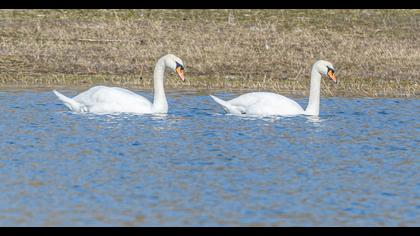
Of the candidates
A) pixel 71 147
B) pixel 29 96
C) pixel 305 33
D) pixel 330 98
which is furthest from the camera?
pixel 305 33

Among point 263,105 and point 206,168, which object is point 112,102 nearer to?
point 263,105

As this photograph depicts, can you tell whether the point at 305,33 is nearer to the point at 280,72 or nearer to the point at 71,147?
the point at 280,72

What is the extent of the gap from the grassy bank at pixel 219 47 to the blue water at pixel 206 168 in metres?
4.33

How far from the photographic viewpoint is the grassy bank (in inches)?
963

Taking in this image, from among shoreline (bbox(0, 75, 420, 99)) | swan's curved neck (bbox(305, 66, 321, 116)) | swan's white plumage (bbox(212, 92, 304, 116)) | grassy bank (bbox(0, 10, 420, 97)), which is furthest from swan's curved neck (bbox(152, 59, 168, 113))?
grassy bank (bbox(0, 10, 420, 97))

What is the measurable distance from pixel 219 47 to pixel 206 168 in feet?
50.6

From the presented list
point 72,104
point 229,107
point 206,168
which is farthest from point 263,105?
point 206,168

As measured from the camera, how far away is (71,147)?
15.1 meters

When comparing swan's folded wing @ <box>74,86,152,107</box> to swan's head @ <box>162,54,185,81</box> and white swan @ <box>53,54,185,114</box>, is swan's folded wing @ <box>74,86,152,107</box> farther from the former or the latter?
swan's head @ <box>162,54,185,81</box>

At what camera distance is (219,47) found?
28.9 m

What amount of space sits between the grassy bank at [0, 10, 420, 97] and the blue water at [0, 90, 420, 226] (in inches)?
Answer: 170

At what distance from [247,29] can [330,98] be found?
979 centimetres
